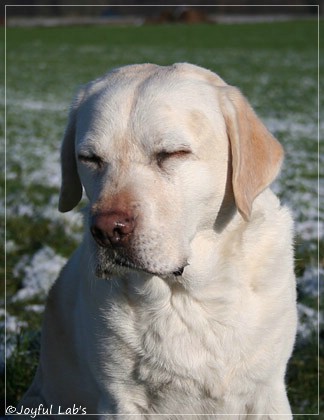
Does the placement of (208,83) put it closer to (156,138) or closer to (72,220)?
(156,138)

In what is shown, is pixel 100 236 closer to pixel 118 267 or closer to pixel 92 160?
pixel 118 267

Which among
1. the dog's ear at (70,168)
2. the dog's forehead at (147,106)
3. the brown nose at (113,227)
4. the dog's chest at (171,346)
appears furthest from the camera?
the dog's ear at (70,168)

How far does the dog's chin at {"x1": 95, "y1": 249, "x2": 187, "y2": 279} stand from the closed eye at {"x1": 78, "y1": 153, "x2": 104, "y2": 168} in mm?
396

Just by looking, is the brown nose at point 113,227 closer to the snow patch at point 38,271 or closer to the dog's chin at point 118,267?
the dog's chin at point 118,267

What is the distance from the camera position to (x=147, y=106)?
3.29 meters

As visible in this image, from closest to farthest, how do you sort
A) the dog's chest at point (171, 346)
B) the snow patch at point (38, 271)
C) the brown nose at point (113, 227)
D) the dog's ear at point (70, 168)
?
the brown nose at point (113, 227) < the dog's chest at point (171, 346) < the dog's ear at point (70, 168) < the snow patch at point (38, 271)

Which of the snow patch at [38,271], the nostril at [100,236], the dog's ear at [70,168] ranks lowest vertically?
the snow patch at [38,271]

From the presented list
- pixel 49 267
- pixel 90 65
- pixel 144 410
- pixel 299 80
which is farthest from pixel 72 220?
pixel 90 65

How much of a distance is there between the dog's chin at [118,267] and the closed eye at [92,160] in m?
0.40

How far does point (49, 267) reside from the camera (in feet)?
21.0

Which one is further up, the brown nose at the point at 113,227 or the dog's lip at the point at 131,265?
the brown nose at the point at 113,227

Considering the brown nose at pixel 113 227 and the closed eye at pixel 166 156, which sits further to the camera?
the closed eye at pixel 166 156

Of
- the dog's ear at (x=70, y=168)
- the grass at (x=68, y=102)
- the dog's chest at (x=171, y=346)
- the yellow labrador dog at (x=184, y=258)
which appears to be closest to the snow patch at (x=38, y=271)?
the grass at (x=68, y=102)

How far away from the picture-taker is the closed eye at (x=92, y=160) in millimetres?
3346
